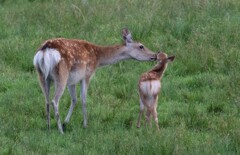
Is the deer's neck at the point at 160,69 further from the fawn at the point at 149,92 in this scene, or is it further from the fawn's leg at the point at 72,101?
the fawn's leg at the point at 72,101

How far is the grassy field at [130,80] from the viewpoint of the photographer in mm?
7672

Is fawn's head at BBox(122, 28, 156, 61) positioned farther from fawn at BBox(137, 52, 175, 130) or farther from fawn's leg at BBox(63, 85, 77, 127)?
fawn at BBox(137, 52, 175, 130)

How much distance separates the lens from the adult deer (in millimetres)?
8305

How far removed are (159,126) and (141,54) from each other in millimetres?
1357

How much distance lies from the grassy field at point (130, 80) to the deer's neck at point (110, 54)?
0.46m

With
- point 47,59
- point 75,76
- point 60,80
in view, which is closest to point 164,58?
point 75,76

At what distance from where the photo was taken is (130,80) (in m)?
10.2

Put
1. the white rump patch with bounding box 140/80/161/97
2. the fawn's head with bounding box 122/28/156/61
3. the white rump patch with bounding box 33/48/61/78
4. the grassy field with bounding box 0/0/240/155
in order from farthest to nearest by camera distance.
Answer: the fawn's head with bounding box 122/28/156/61 → the white rump patch with bounding box 33/48/61/78 → the white rump patch with bounding box 140/80/161/97 → the grassy field with bounding box 0/0/240/155

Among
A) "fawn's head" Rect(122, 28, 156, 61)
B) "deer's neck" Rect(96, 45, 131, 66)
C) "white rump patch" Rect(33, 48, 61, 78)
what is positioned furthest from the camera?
→ "fawn's head" Rect(122, 28, 156, 61)

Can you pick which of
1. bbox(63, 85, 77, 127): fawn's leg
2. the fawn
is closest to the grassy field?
bbox(63, 85, 77, 127): fawn's leg

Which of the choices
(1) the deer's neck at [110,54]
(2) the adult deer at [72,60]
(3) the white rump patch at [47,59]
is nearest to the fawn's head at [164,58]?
(2) the adult deer at [72,60]

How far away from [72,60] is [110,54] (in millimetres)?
991

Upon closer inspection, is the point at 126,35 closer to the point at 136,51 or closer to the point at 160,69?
the point at 136,51

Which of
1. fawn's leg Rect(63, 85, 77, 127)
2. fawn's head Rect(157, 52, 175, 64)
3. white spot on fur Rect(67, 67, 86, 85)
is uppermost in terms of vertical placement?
fawn's head Rect(157, 52, 175, 64)
